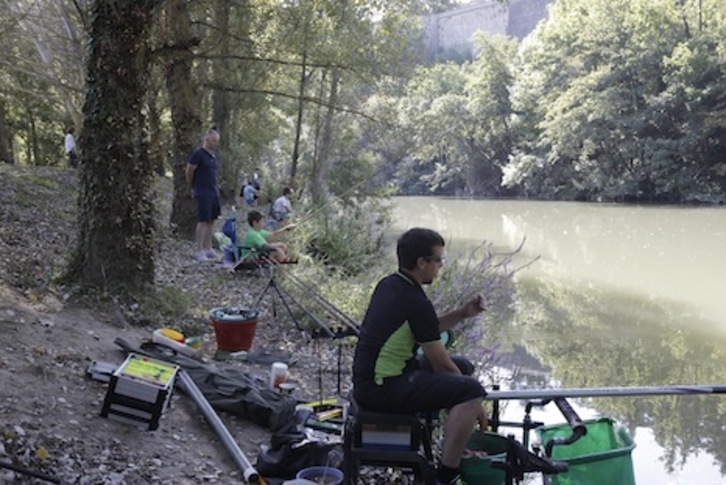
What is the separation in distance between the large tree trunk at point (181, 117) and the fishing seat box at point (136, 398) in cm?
665

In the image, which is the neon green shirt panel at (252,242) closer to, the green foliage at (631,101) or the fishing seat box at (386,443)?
the fishing seat box at (386,443)

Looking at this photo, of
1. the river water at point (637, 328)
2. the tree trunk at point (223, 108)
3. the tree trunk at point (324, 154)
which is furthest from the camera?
the tree trunk at point (324, 154)

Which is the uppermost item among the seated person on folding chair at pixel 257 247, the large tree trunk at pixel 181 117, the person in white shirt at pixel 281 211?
the large tree trunk at pixel 181 117

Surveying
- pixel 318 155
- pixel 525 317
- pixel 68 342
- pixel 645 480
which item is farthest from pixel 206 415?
pixel 318 155

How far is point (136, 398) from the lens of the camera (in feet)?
11.4

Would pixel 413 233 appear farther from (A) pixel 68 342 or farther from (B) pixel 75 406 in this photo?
(A) pixel 68 342

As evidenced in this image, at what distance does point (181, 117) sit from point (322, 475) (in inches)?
300

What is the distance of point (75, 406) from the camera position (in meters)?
3.52

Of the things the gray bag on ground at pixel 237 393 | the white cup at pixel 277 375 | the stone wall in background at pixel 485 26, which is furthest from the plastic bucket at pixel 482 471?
the stone wall in background at pixel 485 26

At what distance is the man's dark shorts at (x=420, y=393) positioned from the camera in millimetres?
2736

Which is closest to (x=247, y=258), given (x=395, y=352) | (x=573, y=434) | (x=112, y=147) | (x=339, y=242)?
(x=112, y=147)

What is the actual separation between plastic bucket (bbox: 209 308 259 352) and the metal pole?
Result: 1022 mm

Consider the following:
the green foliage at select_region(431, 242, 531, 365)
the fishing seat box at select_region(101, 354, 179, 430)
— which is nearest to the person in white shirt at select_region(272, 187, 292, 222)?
the green foliage at select_region(431, 242, 531, 365)

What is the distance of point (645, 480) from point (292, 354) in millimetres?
2721
